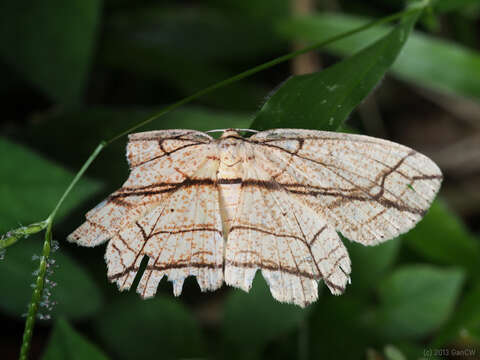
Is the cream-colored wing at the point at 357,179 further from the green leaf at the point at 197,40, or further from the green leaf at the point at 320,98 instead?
the green leaf at the point at 197,40

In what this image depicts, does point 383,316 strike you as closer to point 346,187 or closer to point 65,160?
point 346,187

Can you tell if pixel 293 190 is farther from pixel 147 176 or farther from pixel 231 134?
pixel 147 176

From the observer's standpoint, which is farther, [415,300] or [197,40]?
[197,40]

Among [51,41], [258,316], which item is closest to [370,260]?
[258,316]

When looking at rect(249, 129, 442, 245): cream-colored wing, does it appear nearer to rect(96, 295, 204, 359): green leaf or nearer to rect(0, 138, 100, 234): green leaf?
rect(0, 138, 100, 234): green leaf

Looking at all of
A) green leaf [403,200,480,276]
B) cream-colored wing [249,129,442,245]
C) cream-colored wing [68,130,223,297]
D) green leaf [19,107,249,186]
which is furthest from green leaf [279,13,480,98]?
cream-colored wing [68,130,223,297]

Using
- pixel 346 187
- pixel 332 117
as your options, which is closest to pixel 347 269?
pixel 346 187

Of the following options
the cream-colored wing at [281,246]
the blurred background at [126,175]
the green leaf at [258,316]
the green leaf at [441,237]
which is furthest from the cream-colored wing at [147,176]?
the green leaf at [441,237]
